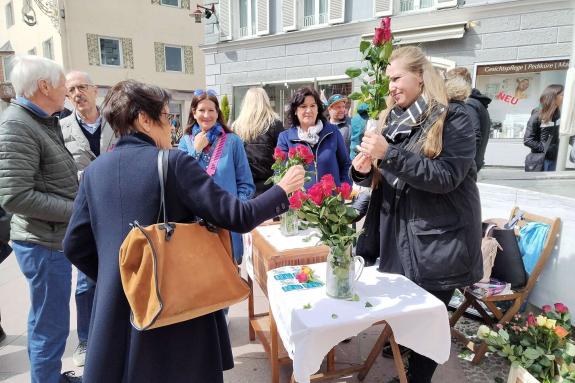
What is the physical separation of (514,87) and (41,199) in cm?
796

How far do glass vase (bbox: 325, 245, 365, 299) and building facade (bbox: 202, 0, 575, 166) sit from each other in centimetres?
697

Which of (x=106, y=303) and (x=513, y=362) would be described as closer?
(x=106, y=303)

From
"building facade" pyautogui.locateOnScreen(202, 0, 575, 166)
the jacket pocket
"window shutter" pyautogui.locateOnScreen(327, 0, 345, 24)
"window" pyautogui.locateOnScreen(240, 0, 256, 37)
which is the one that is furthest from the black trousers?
"window" pyautogui.locateOnScreen(240, 0, 256, 37)

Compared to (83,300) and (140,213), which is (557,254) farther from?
(83,300)

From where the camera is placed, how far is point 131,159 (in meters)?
1.28

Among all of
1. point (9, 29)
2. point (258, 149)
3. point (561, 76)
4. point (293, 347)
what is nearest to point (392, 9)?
point (561, 76)

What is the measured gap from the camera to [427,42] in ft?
25.2

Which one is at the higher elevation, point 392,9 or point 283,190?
point 392,9

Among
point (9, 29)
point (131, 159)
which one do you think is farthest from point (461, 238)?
point (9, 29)

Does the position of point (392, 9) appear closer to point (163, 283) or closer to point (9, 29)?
point (163, 283)

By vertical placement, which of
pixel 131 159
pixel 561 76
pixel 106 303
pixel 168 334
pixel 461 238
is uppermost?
pixel 561 76

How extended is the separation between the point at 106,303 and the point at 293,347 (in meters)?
0.73

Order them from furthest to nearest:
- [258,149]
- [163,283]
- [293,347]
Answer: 1. [258,149]
2. [293,347]
3. [163,283]

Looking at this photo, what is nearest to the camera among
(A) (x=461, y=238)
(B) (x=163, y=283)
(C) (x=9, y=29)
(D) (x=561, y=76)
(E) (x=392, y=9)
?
(B) (x=163, y=283)
